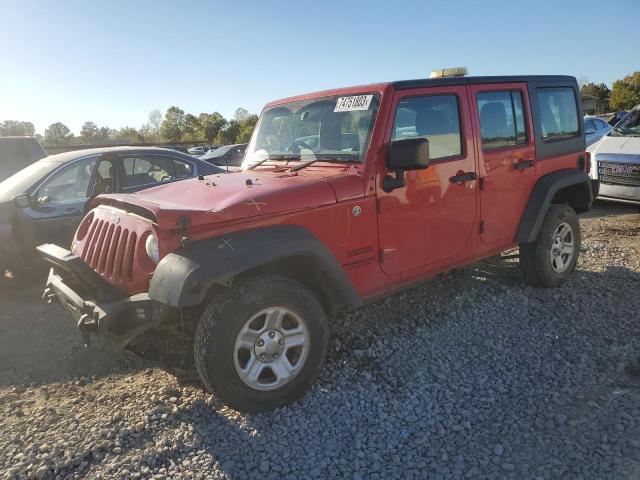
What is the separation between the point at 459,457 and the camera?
2.55 metres

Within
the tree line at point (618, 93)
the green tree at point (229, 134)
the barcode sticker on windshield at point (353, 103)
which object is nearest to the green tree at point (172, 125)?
the green tree at point (229, 134)

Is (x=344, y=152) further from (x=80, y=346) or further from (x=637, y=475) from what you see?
(x=80, y=346)

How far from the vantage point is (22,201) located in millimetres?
5414

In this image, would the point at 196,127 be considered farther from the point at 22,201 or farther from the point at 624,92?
the point at 22,201

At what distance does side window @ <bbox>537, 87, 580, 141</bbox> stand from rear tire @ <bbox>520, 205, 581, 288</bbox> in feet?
2.46

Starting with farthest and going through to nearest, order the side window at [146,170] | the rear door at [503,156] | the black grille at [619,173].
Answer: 1. the black grille at [619,173]
2. the side window at [146,170]
3. the rear door at [503,156]

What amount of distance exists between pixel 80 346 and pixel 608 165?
27.6 feet

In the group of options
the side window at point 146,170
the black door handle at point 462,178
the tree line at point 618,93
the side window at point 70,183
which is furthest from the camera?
the tree line at point 618,93

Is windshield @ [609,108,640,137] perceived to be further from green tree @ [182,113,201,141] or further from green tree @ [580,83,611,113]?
green tree @ [182,113,201,141]

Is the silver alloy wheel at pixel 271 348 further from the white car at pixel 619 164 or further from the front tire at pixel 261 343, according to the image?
the white car at pixel 619 164

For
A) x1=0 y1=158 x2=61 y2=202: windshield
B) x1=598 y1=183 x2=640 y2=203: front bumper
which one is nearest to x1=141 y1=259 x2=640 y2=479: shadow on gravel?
x1=0 y1=158 x2=61 y2=202: windshield

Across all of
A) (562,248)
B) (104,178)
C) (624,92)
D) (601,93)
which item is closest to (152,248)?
(104,178)

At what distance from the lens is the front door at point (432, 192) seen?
3467 mm

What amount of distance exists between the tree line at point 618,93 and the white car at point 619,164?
121 feet
